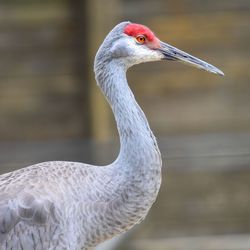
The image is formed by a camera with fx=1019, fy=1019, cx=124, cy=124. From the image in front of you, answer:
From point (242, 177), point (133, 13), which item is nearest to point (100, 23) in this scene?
point (133, 13)

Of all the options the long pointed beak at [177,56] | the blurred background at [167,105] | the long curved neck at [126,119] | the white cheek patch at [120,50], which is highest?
the white cheek patch at [120,50]

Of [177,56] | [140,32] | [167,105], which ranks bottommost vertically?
[167,105]

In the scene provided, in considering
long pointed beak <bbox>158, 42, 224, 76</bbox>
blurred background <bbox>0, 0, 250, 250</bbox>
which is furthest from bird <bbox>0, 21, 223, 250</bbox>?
blurred background <bbox>0, 0, 250, 250</bbox>

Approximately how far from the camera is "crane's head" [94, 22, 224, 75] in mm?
5145

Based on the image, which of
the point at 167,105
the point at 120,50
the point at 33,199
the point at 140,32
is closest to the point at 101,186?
the point at 33,199

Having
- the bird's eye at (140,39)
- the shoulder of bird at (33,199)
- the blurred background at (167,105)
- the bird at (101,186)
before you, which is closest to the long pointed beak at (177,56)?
the bird at (101,186)

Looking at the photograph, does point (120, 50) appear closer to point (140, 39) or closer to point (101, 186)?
point (140, 39)

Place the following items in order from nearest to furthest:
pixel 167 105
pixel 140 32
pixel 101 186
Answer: pixel 101 186
pixel 140 32
pixel 167 105

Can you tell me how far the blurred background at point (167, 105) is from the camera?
373 inches

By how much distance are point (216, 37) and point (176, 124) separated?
902 mm

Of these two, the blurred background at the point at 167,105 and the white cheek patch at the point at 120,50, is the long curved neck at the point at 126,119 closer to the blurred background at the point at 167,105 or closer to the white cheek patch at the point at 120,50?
the white cheek patch at the point at 120,50

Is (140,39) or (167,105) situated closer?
(140,39)

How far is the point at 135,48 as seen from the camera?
516 centimetres

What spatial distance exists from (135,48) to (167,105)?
14.5 feet
